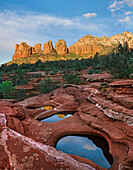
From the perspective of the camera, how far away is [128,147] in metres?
4.37

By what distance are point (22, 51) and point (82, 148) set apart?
97832 mm

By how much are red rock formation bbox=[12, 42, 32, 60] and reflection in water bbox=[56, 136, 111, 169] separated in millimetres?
93908

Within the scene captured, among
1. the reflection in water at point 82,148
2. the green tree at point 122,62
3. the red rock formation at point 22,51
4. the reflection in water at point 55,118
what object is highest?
the red rock formation at point 22,51

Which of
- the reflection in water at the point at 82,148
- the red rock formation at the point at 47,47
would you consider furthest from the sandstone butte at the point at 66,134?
the red rock formation at the point at 47,47

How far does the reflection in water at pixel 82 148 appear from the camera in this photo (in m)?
4.49

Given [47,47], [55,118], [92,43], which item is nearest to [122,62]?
[55,118]

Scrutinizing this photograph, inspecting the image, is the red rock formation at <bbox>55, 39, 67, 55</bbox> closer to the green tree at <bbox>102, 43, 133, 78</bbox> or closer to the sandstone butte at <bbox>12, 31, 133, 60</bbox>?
the sandstone butte at <bbox>12, 31, 133, 60</bbox>

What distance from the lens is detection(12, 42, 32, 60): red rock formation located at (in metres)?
90.4

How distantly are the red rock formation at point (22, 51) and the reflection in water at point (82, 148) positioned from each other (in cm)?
9391

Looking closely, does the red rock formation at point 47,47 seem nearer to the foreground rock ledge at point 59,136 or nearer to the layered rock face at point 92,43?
the layered rock face at point 92,43

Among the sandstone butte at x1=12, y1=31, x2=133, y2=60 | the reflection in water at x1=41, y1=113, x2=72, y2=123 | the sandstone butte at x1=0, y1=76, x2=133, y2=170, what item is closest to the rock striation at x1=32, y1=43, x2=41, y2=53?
the sandstone butte at x1=12, y1=31, x2=133, y2=60

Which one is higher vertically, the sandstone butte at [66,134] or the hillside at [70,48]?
the hillside at [70,48]

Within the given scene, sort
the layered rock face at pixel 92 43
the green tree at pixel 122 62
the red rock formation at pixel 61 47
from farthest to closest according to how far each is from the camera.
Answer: the red rock formation at pixel 61 47, the layered rock face at pixel 92 43, the green tree at pixel 122 62

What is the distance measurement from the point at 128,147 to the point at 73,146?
229 cm
